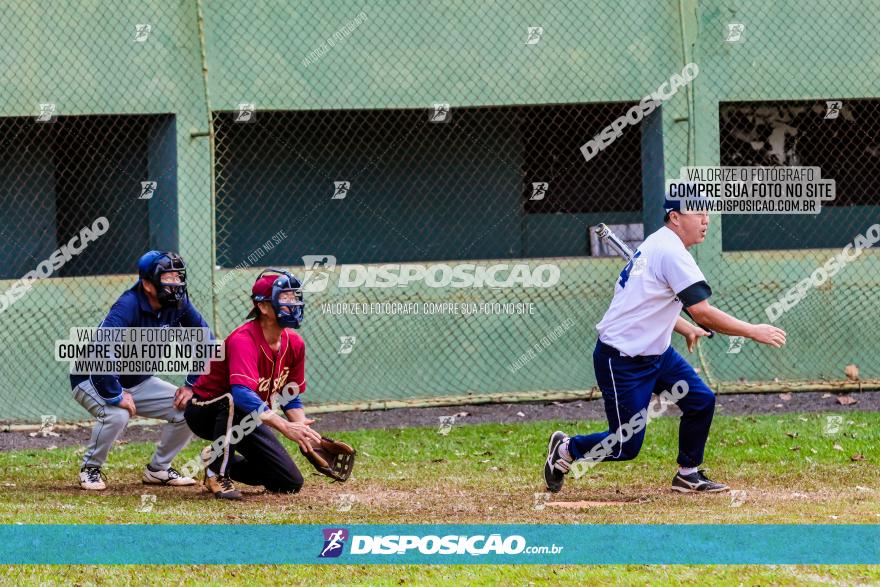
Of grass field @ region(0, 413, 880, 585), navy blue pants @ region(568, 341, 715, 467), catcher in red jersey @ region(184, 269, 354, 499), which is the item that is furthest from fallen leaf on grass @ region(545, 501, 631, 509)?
catcher in red jersey @ region(184, 269, 354, 499)

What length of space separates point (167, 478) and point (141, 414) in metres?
0.50

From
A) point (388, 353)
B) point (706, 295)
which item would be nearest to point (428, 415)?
point (388, 353)

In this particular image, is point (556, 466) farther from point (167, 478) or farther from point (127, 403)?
point (127, 403)

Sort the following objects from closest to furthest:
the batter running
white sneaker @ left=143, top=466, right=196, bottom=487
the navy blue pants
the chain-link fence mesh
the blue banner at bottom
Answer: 1. the blue banner at bottom
2. the batter running
3. the navy blue pants
4. white sneaker @ left=143, top=466, right=196, bottom=487
5. the chain-link fence mesh

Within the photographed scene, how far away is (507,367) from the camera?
13258mm

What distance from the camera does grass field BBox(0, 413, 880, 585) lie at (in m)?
6.07

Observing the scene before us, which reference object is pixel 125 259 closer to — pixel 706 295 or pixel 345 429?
pixel 345 429

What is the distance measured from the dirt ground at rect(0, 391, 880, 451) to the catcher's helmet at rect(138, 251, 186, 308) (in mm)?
3211

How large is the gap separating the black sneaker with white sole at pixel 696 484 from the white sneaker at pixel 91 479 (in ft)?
12.1

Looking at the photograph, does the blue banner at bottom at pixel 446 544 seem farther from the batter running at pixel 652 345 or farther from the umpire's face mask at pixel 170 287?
the umpire's face mask at pixel 170 287

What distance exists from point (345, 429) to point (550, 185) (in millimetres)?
4343

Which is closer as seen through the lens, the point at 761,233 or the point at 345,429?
the point at 345,429

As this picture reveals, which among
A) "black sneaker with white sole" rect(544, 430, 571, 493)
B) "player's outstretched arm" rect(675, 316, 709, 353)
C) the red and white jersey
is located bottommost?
"black sneaker with white sole" rect(544, 430, 571, 493)

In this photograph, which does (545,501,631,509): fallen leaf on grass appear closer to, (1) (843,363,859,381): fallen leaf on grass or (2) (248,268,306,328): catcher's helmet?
(2) (248,268,306,328): catcher's helmet
